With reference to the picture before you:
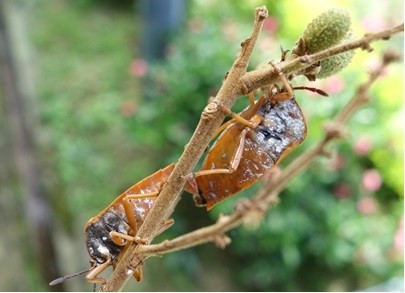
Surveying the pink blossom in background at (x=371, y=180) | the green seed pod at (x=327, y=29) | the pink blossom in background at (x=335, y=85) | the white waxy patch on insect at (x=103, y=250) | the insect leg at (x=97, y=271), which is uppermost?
the pink blossom in background at (x=335, y=85)

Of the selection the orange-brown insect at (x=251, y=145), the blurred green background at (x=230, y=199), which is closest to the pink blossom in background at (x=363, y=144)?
the blurred green background at (x=230, y=199)

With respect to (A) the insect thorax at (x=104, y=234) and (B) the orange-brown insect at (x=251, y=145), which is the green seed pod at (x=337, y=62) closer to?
(B) the orange-brown insect at (x=251, y=145)

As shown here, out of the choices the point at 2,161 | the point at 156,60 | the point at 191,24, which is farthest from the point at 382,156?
the point at 2,161

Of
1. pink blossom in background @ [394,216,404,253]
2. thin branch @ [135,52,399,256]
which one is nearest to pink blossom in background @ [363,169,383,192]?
pink blossom in background @ [394,216,404,253]

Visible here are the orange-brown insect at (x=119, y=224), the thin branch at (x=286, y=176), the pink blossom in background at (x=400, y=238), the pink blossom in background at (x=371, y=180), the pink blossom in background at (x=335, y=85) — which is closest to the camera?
the thin branch at (x=286, y=176)

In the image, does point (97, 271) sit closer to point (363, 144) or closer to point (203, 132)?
point (203, 132)

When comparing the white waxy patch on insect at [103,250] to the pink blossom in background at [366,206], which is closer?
the white waxy patch on insect at [103,250]

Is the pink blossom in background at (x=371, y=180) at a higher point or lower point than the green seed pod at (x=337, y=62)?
lower

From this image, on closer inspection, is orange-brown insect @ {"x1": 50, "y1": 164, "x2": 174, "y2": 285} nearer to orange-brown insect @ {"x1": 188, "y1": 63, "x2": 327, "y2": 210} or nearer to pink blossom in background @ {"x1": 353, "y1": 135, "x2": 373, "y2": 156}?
orange-brown insect @ {"x1": 188, "y1": 63, "x2": 327, "y2": 210}

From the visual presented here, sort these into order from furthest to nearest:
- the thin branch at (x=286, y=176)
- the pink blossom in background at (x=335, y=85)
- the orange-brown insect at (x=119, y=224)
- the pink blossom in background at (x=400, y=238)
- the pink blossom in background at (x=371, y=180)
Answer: the pink blossom in background at (x=371, y=180) < the pink blossom in background at (x=400, y=238) < the pink blossom in background at (x=335, y=85) < the orange-brown insect at (x=119, y=224) < the thin branch at (x=286, y=176)
